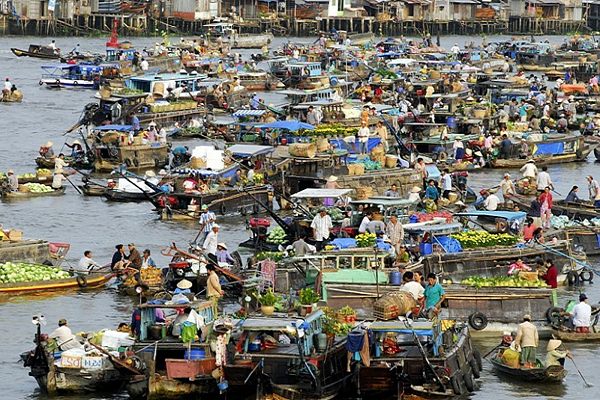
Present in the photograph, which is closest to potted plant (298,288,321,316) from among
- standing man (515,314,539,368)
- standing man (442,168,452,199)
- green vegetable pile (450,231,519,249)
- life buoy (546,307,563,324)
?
standing man (515,314,539,368)

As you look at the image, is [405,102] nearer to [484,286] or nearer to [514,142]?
[514,142]

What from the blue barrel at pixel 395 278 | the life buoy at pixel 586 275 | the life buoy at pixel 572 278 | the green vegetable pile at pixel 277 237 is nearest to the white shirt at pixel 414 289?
the blue barrel at pixel 395 278

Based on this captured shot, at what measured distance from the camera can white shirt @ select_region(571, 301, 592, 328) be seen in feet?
93.4

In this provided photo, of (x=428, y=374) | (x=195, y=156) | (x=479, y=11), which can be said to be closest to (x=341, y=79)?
(x=195, y=156)

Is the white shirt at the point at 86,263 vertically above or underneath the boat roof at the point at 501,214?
underneath

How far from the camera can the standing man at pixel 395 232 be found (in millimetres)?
31531

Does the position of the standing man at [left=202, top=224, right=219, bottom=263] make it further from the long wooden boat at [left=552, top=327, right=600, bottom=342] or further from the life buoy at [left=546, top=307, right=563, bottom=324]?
the long wooden boat at [left=552, top=327, right=600, bottom=342]

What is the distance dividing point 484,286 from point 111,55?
5721cm

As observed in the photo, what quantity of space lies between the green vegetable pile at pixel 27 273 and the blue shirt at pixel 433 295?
10.4 metres

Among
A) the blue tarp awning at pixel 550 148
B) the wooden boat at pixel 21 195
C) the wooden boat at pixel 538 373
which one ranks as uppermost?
the blue tarp awning at pixel 550 148

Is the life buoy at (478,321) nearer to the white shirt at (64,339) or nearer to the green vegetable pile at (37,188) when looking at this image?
the white shirt at (64,339)

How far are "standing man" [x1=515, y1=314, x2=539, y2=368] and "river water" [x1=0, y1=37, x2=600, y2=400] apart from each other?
489 mm

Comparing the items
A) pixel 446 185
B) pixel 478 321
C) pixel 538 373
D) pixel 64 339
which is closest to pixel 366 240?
pixel 478 321

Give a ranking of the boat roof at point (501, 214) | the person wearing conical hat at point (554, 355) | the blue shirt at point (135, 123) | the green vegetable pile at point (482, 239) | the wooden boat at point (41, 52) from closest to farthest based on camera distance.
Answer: the person wearing conical hat at point (554, 355), the green vegetable pile at point (482, 239), the boat roof at point (501, 214), the blue shirt at point (135, 123), the wooden boat at point (41, 52)
